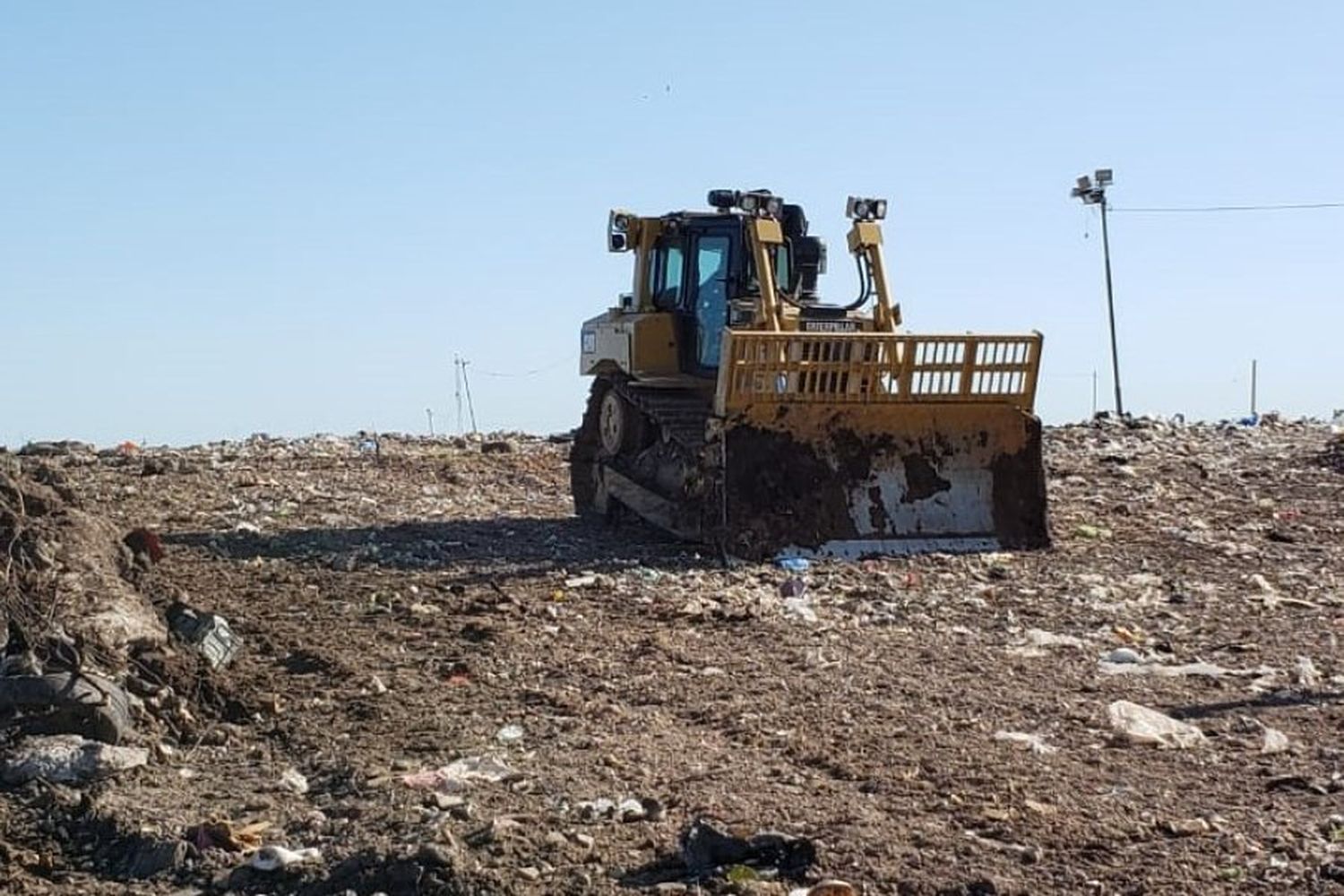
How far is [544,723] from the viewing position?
21.2 feet

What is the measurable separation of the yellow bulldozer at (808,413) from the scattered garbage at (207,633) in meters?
3.41

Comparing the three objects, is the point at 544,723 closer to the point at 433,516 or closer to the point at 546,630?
the point at 546,630

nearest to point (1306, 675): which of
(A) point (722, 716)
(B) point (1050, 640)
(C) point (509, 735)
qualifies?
(B) point (1050, 640)

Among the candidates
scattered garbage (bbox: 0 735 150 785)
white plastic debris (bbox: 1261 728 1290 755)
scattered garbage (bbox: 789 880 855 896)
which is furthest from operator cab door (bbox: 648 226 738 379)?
scattered garbage (bbox: 789 880 855 896)

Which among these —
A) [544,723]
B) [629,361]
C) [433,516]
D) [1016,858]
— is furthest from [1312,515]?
[1016,858]

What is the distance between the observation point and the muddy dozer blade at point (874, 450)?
10523mm

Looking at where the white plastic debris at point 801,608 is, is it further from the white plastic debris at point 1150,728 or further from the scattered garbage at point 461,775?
the scattered garbage at point 461,775

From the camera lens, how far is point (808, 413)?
35.1 feet

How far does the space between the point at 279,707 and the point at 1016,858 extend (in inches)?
124

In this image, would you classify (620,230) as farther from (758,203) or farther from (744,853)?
(744,853)

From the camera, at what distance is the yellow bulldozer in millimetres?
10539

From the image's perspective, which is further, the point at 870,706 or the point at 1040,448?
the point at 1040,448

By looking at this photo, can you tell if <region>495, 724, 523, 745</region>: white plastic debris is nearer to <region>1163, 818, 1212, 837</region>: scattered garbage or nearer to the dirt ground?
the dirt ground

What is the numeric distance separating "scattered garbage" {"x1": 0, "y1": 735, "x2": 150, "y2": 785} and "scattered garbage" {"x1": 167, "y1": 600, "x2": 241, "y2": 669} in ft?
4.19
